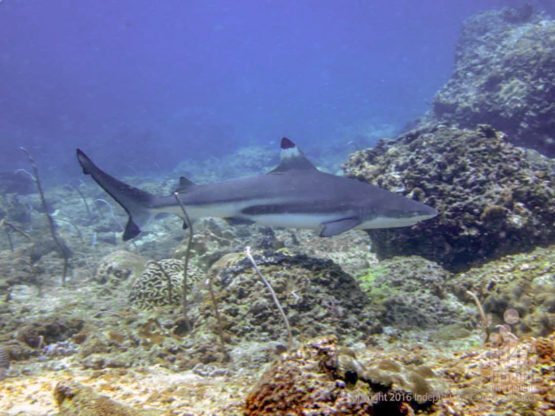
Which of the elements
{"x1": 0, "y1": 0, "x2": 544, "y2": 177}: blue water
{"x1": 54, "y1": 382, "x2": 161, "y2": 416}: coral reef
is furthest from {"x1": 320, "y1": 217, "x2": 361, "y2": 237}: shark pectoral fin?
{"x1": 0, "y1": 0, "x2": 544, "y2": 177}: blue water

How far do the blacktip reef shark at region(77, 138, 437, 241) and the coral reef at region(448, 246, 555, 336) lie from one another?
1.20 metres

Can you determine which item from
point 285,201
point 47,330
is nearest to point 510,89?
point 285,201

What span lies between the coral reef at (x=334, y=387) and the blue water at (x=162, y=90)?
40.6 m

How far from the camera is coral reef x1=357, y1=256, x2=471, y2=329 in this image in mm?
4793

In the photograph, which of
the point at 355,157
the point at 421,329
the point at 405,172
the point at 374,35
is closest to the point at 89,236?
the point at 355,157

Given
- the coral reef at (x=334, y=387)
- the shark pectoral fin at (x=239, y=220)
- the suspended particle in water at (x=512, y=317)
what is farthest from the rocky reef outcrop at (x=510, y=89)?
the coral reef at (x=334, y=387)

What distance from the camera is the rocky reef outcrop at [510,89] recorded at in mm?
13023

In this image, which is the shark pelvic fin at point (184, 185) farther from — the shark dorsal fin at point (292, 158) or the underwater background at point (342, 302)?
the shark dorsal fin at point (292, 158)

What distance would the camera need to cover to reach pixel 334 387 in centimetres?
212

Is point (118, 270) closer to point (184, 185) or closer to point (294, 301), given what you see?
point (184, 185)

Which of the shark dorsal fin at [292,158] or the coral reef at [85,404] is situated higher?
the shark dorsal fin at [292,158]

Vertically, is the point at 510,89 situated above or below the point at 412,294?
above

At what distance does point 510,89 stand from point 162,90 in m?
185

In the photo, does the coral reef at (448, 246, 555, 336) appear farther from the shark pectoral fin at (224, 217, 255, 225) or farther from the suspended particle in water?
the shark pectoral fin at (224, 217, 255, 225)
